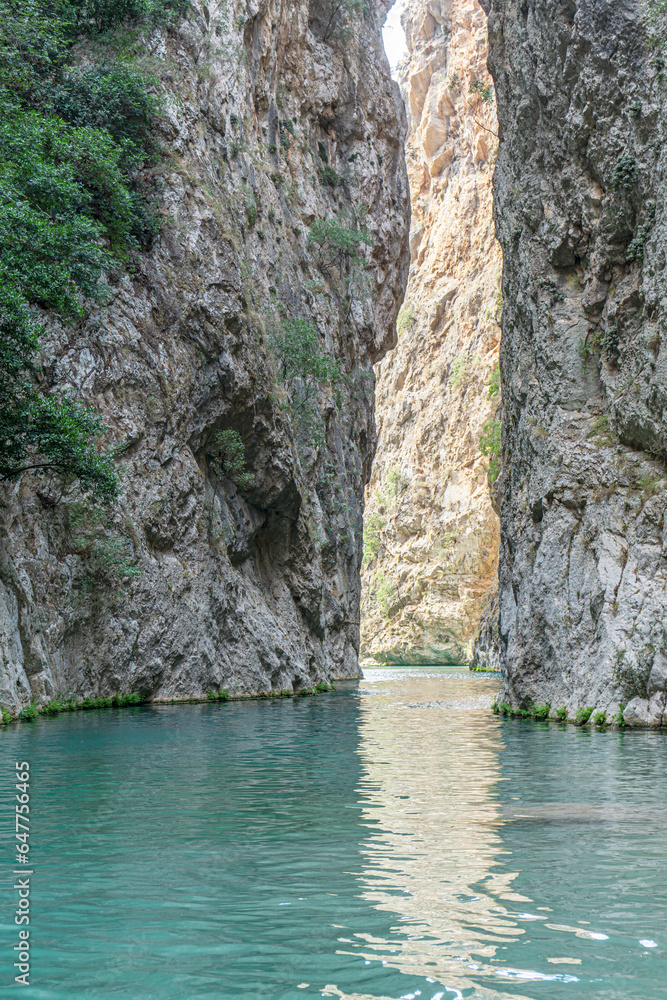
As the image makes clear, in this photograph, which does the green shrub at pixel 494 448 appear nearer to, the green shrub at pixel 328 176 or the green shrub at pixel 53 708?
the green shrub at pixel 328 176

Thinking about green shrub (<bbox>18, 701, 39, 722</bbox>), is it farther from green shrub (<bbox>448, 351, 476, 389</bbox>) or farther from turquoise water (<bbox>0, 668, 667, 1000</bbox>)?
green shrub (<bbox>448, 351, 476, 389</bbox>)

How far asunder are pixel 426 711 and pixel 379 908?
18.3m

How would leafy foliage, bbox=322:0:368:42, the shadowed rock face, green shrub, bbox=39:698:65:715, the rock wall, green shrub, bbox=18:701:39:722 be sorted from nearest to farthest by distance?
the shadowed rock face < green shrub, bbox=18:701:39:722 < green shrub, bbox=39:698:65:715 < the rock wall < leafy foliage, bbox=322:0:368:42

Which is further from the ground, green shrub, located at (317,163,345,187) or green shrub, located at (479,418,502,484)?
green shrub, located at (317,163,345,187)

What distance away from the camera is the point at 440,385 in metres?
99.2

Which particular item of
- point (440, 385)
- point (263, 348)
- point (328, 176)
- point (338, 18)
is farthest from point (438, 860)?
point (440, 385)

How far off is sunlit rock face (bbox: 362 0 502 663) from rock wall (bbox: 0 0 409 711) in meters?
44.2

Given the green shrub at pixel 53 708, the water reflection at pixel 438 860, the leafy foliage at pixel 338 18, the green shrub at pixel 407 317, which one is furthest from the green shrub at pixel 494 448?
the green shrub at pixel 407 317

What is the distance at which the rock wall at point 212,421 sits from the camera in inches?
897

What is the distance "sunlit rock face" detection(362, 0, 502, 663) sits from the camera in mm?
91500

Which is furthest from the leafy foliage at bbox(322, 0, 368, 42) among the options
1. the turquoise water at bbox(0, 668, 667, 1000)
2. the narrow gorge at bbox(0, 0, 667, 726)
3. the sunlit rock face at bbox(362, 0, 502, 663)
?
the turquoise water at bbox(0, 668, 667, 1000)

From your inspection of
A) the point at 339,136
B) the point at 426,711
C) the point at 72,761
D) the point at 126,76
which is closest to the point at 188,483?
the point at 426,711

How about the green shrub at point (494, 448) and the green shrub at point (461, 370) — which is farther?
the green shrub at point (461, 370)

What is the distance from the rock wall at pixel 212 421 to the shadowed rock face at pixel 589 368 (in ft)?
32.0
